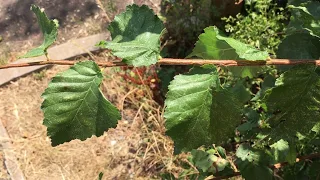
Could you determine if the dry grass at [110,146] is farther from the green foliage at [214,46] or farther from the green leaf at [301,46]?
the green foliage at [214,46]

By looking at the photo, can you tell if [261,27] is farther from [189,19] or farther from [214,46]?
[214,46]

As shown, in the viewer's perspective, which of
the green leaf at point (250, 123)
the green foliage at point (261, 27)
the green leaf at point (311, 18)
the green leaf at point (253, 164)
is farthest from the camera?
the green foliage at point (261, 27)

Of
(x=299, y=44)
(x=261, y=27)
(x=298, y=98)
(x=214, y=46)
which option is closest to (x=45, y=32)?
(x=214, y=46)

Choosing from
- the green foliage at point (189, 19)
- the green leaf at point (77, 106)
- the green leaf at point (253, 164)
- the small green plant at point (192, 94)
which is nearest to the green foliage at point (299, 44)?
the small green plant at point (192, 94)

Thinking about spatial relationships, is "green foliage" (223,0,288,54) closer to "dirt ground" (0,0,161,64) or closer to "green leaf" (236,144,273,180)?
"dirt ground" (0,0,161,64)

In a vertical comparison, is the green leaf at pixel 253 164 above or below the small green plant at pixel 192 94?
→ below

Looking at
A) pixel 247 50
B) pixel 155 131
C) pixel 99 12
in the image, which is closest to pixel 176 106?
pixel 247 50

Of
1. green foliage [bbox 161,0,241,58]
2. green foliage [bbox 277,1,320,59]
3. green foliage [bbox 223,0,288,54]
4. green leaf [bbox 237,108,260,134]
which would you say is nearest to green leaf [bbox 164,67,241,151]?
green foliage [bbox 277,1,320,59]
